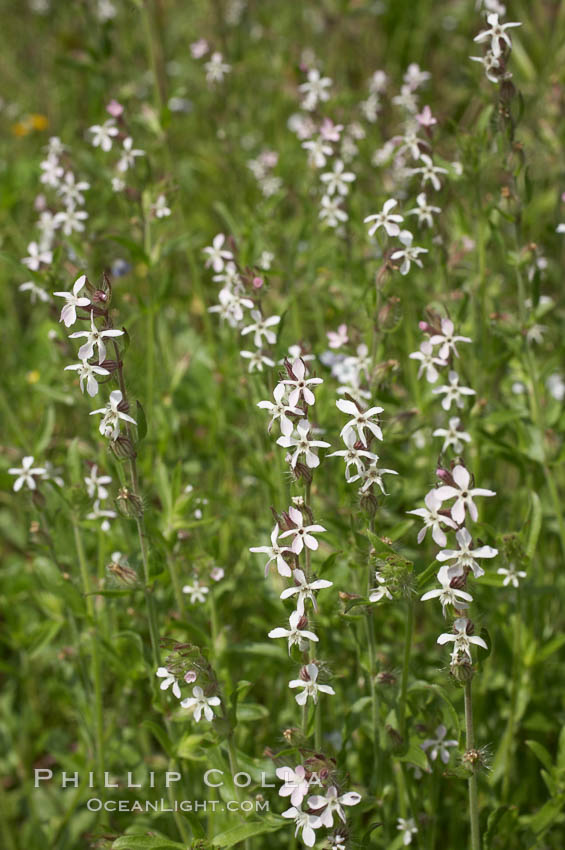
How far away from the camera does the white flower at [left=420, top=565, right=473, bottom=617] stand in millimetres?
1947

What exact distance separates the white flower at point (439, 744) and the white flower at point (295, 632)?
2.37 ft

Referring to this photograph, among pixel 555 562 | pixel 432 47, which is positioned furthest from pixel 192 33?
pixel 555 562

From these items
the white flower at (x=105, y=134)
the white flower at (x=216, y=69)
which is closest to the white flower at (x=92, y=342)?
the white flower at (x=105, y=134)

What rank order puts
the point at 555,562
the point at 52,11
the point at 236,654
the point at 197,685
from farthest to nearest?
the point at 52,11, the point at 555,562, the point at 236,654, the point at 197,685

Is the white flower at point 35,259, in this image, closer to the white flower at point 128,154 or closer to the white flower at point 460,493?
the white flower at point 128,154

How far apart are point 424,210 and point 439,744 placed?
5.80 feet

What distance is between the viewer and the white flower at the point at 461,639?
204cm

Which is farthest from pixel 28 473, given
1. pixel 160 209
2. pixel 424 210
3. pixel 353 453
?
pixel 424 210

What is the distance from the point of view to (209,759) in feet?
8.22

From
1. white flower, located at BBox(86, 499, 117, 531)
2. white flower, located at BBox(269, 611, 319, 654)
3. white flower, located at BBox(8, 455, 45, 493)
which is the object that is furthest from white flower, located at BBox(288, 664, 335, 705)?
white flower, located at BBox(8, 455, 45, 493)

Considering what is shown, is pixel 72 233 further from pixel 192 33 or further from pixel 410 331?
pixel 192 33

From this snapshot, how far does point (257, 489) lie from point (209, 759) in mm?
1428

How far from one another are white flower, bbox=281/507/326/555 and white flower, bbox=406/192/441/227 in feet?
4.46

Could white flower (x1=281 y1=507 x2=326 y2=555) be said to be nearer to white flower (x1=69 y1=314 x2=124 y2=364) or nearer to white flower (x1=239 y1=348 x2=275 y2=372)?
white flower (x1=69 y1=314 x2=124 y2=364)
